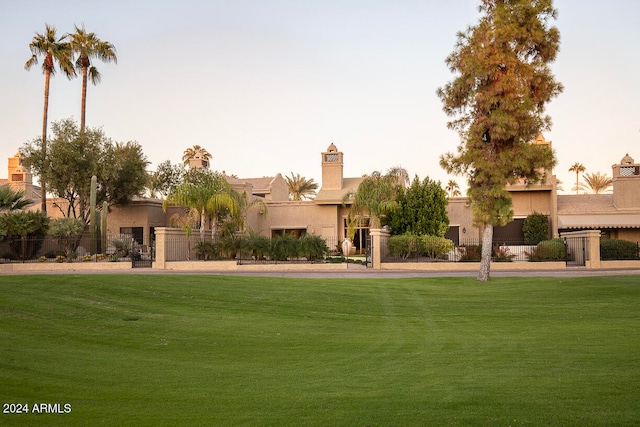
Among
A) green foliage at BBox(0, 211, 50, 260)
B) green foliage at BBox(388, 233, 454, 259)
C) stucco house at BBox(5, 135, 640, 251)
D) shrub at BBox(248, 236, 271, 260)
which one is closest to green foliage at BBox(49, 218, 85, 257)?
green foliage at BBox(0, 211, 50, 260)

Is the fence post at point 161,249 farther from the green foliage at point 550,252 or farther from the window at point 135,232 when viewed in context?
the green foliage at point 550,252

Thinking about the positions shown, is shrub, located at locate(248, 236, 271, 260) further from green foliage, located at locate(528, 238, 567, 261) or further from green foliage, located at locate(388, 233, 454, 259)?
green foliage, located at locate(528, 238, 567, 261)

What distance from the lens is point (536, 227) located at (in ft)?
148

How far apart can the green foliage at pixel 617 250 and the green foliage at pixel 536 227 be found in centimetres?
960

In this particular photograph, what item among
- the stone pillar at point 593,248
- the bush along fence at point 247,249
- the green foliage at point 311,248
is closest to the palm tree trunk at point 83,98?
the bush along fence at point 247,249

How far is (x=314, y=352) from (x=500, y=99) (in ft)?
53.6

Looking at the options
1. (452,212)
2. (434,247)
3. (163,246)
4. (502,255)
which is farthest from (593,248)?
(163,246)

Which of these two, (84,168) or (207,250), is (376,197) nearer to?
(207,250)

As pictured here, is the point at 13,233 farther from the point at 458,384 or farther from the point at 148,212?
the point at 458,384

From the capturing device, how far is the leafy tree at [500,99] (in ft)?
83.5

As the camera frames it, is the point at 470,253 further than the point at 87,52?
No

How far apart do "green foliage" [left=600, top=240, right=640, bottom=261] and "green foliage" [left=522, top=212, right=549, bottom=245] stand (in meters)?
9.60

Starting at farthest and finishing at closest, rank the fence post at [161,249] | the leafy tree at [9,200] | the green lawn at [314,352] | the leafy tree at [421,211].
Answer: the leafy tree at [421,211] < the leafy tree at [9,200] < the fence post at [161,249] < the green lawn at [314,352]

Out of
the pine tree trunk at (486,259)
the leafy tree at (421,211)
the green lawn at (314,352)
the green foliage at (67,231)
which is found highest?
the leafy tree at (421,211)
